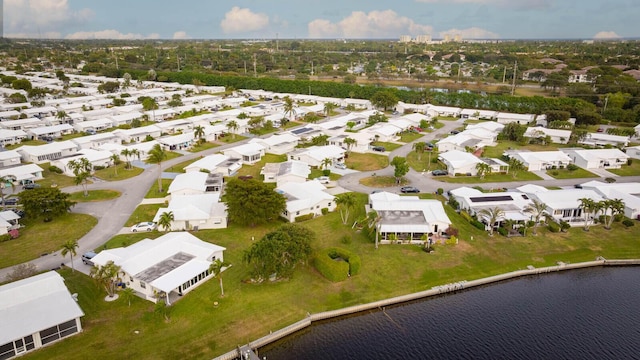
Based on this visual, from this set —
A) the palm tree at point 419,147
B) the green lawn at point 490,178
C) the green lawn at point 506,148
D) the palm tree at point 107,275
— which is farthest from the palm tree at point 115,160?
the green lawn at point 506,148

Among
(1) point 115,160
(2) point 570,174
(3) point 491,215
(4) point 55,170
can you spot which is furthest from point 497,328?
(4) point 55,170

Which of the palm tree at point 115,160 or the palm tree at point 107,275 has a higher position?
the palm tree at point 115,160

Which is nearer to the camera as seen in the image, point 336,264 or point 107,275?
point 107,275

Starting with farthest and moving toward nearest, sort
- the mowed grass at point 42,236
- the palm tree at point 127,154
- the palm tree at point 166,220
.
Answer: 1. the palm tree at point 127,154
2. the palm tree at point 166,220
3. the mowed grass at point 42,236

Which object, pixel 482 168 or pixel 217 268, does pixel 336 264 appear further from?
pixel 482 168

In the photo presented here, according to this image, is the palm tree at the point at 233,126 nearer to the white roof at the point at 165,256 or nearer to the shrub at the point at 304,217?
the shrub at the point at 304,217

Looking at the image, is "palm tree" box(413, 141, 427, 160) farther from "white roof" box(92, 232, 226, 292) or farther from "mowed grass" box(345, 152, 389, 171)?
"white roof" box(92, 232, 226, 292)

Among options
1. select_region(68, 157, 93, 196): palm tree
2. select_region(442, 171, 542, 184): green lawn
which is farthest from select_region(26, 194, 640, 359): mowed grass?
select_region(68, 157, 93, 196): palm tree
